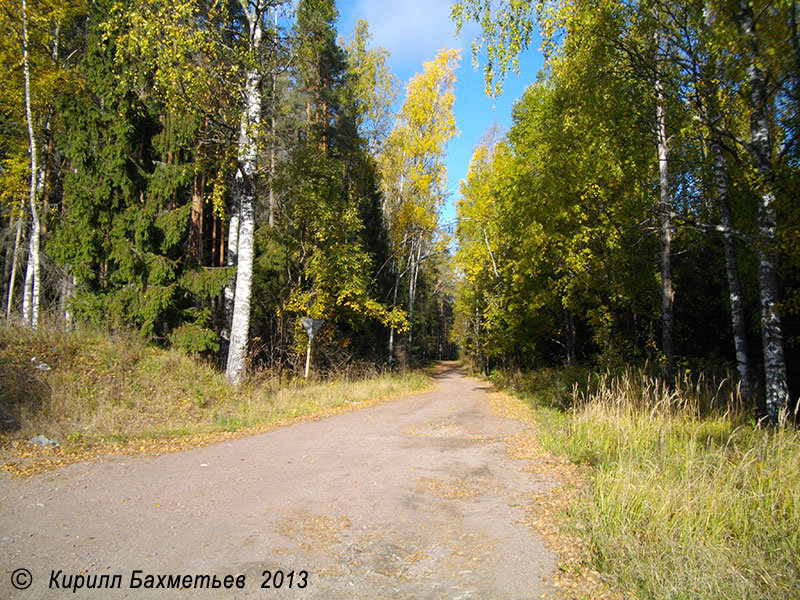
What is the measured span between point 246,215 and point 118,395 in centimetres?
525

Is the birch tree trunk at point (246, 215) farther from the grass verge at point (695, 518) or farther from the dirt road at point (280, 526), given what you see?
the grass verge at point (695, 518)

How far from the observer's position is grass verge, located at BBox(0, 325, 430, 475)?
7.54m

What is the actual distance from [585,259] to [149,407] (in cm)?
1190

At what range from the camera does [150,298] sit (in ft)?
39.9

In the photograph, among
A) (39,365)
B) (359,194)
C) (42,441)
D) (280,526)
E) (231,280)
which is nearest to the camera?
(280,526)

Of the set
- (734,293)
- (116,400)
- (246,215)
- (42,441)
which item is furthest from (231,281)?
(734,293)

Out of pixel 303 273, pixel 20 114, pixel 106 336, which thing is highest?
pixel 20 114

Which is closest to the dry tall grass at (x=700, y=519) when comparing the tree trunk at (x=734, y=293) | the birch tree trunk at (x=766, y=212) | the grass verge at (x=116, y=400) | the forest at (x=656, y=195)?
the birch tree trunk at (x=766, y=212)

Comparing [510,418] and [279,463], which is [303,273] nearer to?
[510,418]

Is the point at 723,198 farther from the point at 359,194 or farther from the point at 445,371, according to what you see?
the point at 445,371

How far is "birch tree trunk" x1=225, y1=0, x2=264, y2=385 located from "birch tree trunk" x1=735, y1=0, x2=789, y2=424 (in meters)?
10.0

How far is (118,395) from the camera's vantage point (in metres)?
9.61

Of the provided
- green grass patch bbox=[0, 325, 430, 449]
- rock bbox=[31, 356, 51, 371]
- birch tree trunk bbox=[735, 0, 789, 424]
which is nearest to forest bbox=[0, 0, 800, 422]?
birch tree trunk bbox=[735, 0, 789, 424]

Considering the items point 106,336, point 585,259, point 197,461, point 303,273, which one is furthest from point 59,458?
point 585,259
